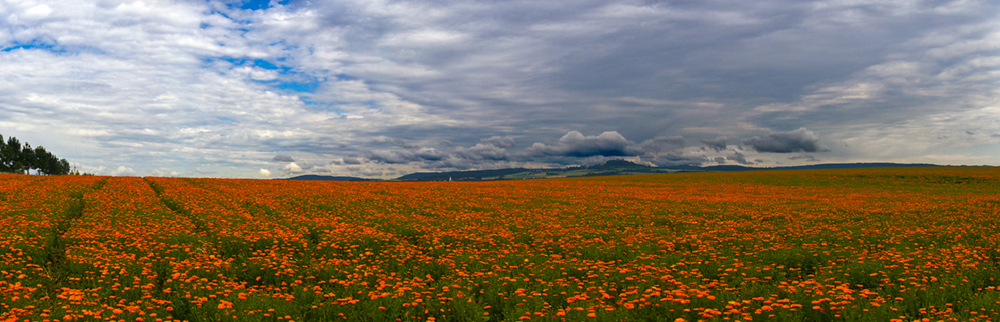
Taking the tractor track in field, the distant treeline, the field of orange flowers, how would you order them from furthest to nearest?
1. the distant treeline
2. the tractor track in field
3. the field of orange flowers

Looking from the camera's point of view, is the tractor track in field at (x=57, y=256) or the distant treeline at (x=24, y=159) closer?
the tractor track in field at (x=57, y=256)

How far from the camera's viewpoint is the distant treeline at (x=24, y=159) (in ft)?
383

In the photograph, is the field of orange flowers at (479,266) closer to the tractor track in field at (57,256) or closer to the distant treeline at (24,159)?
the tractor track in field at (57,256)

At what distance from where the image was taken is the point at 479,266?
480 inches

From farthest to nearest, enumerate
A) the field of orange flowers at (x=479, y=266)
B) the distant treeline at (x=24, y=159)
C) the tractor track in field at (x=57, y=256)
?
the distant treeline at (x=24, y=159) → the tractor track in field at (x=57, y=256) → the field of orange flowers at (x=479, y=266)

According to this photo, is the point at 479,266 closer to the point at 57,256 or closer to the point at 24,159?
the point at 57,256

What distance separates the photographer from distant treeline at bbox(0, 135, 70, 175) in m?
117

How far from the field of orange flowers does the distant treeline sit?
134m

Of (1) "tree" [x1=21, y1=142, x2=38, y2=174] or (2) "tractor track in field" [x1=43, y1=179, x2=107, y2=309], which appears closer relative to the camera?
(2) "tractor track in field" [x1=43, y1=179, x2=107, y2=309]

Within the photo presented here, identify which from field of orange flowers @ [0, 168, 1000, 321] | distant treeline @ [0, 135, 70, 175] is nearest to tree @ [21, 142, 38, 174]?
distant treeline @ [0, 135, 70, 175]

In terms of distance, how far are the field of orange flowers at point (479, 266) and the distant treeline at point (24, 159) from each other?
13435 centimetres

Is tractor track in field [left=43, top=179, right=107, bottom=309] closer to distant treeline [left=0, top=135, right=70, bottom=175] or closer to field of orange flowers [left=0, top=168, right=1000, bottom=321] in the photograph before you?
field of orange flowers [left=0, top=168, right=1000, bottom=321]

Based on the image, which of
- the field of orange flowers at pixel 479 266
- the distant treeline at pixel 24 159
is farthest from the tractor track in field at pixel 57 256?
the distant treeline at pixel 24 159

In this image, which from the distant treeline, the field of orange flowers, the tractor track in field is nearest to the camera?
the field of orange flowers
